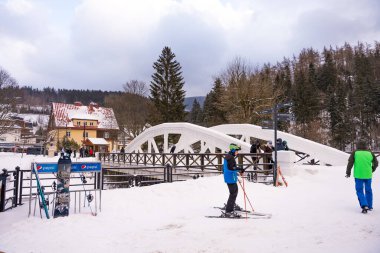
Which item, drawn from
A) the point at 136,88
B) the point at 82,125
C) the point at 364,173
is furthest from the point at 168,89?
the point at 364,173

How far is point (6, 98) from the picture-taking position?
122 ft

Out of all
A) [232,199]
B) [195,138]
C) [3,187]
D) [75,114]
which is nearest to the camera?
[232,199]

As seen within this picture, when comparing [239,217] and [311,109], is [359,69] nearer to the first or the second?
[311,109]

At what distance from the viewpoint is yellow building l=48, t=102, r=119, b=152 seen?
5784 cm

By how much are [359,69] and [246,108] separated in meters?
49.9

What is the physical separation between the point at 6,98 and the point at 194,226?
37.4m

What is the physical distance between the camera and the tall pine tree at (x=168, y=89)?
4525cm

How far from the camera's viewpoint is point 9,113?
125 ft

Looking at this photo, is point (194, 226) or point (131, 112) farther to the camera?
point (131, 112)

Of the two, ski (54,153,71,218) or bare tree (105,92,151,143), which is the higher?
bare tree (105,92,151,143)

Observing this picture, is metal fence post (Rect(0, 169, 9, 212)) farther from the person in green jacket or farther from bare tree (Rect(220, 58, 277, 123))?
bare tree (Rect(220, 58, 277, 123))

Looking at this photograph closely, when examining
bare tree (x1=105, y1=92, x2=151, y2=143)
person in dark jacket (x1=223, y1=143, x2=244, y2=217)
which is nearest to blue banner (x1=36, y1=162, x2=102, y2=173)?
person in dark jacket (x1=223, y1=143, x2=244, y2=217)

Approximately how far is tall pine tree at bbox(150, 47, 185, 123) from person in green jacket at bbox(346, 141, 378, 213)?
37643 millimetres

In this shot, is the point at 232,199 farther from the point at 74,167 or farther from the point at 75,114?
the point at 75,114
